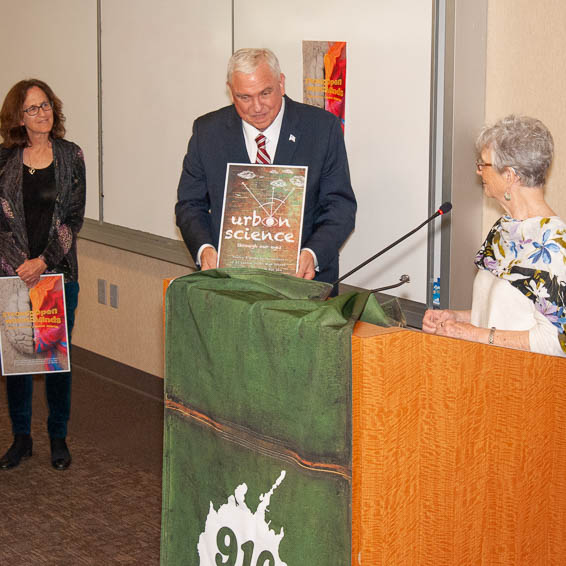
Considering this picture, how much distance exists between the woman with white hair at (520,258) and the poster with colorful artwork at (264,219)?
1.75 ft

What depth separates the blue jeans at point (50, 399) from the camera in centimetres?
423

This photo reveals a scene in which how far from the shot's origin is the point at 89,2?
17.3 feet

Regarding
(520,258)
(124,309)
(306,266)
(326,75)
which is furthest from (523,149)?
(124,309)

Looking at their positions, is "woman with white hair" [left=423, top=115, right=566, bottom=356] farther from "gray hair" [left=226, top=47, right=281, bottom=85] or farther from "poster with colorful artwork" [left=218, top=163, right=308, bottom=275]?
"gray hair" [left=226, top=47, right=281, bottom=85]

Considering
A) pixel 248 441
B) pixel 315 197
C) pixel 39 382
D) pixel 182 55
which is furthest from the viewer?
pixel 39 382

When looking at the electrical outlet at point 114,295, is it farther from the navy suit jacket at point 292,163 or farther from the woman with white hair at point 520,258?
the woman with white hair at point 520,258

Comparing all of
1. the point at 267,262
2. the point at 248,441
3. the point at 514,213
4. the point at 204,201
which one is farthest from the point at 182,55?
the point at 248,441

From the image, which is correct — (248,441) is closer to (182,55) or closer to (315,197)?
(315,197)

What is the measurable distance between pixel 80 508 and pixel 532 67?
8.12 feet

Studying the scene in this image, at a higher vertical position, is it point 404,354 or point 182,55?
point 182,55

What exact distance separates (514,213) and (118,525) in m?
2.14

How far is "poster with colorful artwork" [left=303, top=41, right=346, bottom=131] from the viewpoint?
3.60 metres

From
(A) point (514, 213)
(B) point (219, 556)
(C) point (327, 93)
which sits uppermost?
(C) point (327, 93)

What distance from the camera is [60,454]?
4258 millimetres
